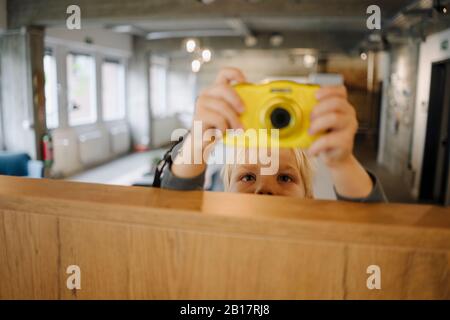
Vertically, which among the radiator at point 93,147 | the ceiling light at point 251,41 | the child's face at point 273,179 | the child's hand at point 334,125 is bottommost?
the radiator at point 93,147

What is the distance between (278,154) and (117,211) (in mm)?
634

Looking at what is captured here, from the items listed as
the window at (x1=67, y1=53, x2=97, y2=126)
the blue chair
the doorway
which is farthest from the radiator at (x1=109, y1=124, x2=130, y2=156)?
the doorway

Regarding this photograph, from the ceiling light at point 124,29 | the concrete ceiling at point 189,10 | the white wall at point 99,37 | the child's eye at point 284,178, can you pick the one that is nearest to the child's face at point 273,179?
the child's eye at point 284,178

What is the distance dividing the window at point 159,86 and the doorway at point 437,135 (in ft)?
26.7

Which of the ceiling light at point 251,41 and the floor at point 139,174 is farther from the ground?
the ceiling light at point 251,41

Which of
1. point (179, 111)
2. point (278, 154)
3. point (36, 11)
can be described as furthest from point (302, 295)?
point (179, 111)

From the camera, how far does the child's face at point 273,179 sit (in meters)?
1.22

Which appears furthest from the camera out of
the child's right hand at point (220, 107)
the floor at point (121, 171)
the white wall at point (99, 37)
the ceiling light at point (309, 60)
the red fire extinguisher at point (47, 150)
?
the ceiling light at point (309, 60)

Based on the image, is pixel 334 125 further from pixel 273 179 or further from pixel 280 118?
pixel 273 179

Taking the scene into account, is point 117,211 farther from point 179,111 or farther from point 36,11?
point 179,111

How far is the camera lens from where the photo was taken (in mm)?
695

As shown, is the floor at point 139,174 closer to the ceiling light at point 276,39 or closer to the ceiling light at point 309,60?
the ceiling light at point 276,39

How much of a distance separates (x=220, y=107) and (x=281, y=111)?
0.38 feet

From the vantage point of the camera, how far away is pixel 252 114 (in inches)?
28.6
